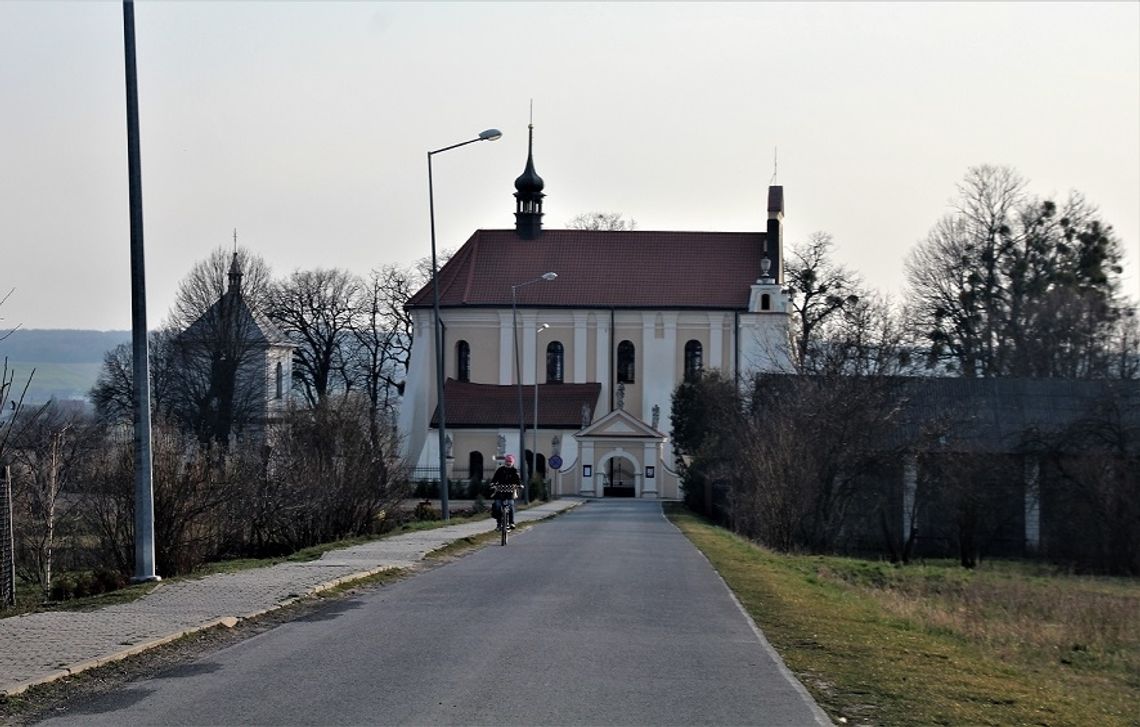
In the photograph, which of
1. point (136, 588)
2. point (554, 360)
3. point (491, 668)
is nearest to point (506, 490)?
point (136, 588)

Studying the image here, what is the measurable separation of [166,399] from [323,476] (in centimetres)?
3792

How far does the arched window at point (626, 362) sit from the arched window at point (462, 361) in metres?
8.70

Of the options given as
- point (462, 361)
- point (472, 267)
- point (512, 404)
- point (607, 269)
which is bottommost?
point (512, 404)

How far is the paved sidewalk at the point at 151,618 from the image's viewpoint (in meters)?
10.5

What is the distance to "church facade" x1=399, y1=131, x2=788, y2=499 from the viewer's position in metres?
78.4

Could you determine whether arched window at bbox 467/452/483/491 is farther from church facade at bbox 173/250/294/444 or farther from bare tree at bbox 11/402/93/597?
bare tree at bbox 11/402/93/597

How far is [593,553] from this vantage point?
2497 centimetres

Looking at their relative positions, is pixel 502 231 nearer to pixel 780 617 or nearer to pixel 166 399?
pixel 166 399

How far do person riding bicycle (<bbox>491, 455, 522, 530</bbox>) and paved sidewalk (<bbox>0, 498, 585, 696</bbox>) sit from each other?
624 centimetres

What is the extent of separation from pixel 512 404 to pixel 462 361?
5228 mm

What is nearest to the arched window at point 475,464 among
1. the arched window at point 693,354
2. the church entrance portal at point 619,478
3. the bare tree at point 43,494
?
the church entrance portal at point 619,478

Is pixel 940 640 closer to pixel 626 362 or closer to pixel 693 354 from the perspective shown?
Result: pixel 693 354

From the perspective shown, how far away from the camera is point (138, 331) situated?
1717cm

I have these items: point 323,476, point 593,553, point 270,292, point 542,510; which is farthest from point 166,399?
point 593,553
